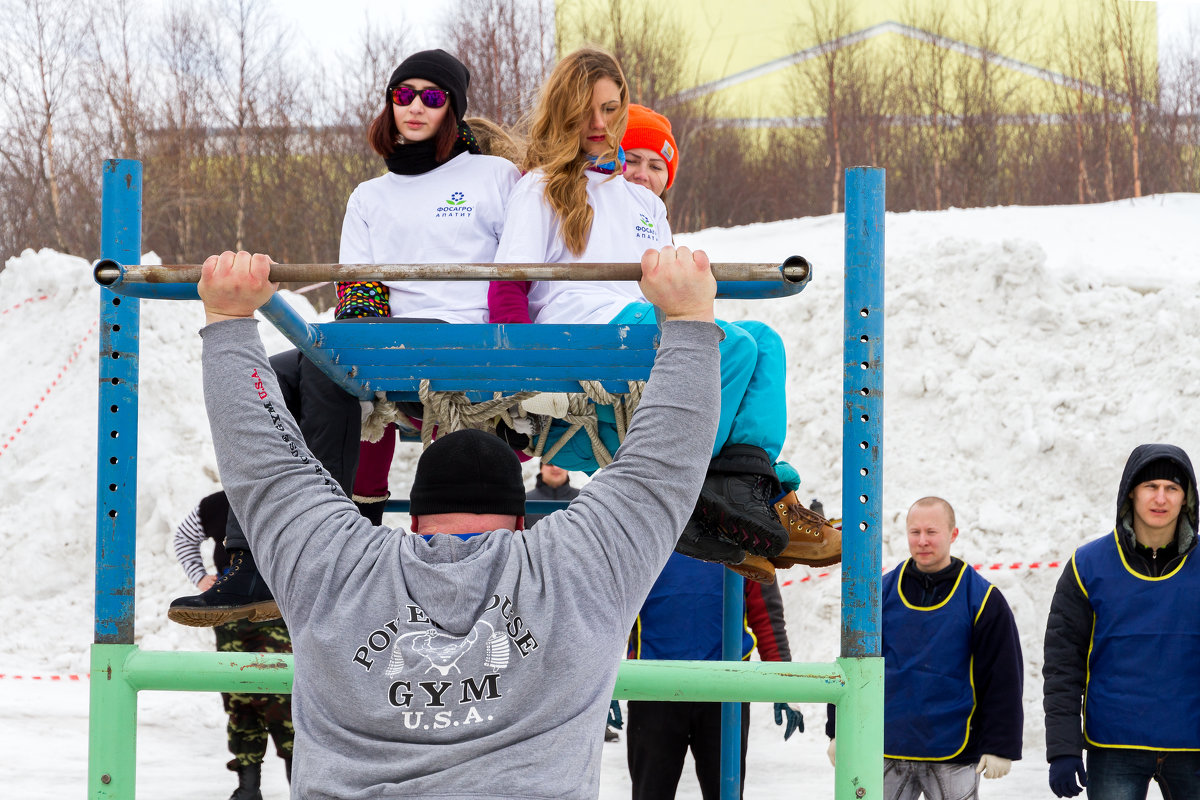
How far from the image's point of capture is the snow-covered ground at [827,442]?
8.41 meters

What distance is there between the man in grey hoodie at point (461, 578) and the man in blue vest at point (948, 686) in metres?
3.29

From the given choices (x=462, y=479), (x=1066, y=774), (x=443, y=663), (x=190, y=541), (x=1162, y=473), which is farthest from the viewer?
(x=190, y=541)

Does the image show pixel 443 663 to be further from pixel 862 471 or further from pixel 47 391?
pixel 47 391

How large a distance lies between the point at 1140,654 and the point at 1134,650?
24 mm

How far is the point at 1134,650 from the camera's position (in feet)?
15.4

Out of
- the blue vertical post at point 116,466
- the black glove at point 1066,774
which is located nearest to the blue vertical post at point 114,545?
the blue vertical post at point 116,466

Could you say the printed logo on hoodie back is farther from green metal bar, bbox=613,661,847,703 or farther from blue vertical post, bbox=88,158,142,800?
blue vertical post, bbox=88,158,142,800

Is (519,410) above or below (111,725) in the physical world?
above

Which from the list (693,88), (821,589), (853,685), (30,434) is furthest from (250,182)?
(853,685)

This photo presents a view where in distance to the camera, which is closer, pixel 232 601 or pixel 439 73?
pixel 232 601

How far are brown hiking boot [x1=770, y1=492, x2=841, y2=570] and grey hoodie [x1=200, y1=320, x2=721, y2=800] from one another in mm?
1273

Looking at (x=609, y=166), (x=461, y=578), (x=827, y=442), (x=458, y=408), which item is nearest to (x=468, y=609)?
(x=461, y=578)

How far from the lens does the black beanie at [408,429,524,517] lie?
1902 mm

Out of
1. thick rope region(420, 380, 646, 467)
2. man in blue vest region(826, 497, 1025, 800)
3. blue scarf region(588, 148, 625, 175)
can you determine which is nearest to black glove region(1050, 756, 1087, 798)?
man in blue vest region(826, 497, 1025, 800)
